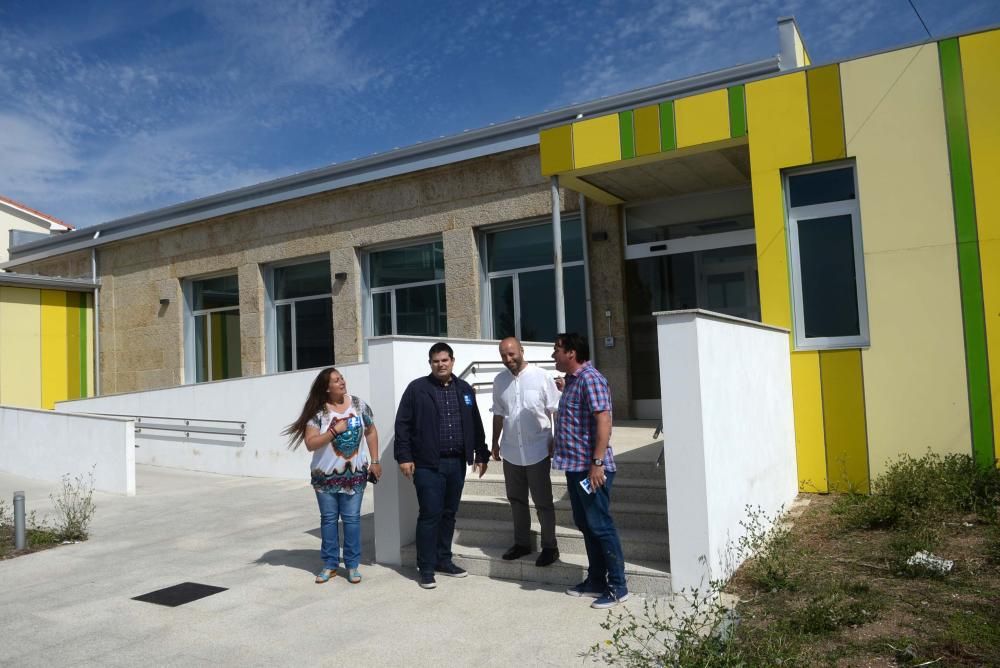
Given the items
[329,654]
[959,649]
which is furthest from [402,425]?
[959,649]

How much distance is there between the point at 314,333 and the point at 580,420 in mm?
11231

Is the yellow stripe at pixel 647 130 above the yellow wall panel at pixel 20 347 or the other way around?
above

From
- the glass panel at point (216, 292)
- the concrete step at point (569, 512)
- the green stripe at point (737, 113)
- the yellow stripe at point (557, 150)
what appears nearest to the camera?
the concrete step at point (569, 512)

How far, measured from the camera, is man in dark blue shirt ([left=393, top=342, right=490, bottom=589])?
20.1 ft

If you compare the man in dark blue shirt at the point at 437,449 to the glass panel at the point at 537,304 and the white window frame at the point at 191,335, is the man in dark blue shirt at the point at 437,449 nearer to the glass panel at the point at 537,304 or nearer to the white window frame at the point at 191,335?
the glass panel at the point at 537,304

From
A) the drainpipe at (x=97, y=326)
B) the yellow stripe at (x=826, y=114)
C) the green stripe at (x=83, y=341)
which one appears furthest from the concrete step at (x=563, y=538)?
the green stripe at (x=83, y=341)

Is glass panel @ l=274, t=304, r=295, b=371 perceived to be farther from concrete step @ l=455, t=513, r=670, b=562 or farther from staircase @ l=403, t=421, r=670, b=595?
concrete step @ l=455, t=513, r=670, b=562

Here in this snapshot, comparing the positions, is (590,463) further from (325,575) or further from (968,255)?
(968,255)

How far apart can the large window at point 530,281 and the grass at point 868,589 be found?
227 inches

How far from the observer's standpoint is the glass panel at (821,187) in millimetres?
8039

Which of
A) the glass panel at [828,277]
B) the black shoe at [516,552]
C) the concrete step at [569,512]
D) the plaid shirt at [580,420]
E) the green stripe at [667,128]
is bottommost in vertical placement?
the black shoe at [516,552]

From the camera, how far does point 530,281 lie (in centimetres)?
1301

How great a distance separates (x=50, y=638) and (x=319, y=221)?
1100 centimetres

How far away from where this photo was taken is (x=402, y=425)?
620cm
